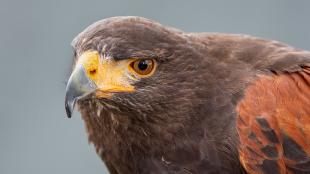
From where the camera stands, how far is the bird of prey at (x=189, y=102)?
600 centimetres

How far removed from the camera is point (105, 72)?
5957 millimetres

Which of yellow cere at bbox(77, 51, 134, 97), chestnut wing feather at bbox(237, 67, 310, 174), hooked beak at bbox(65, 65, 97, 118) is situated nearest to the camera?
hooked beak at bbox(65, 65, 97, 118)

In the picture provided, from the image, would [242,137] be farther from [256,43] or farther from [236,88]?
[256,43]

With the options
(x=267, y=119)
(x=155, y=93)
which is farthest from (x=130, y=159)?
(x=267, y=119)

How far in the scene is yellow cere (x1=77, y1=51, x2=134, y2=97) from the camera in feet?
19.3

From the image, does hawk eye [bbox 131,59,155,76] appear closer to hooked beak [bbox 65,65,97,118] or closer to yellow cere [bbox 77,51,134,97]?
yellow cere [bbox 77,51,134,97]

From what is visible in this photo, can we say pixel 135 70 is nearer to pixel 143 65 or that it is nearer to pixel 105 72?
pixel 143 65

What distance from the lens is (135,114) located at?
6.18 metres

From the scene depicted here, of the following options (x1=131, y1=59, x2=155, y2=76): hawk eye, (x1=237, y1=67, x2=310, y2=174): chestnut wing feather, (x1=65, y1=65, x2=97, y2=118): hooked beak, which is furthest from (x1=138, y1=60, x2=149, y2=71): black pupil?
(x1=237, y1=67, x2=310, y2=174): chestnut wing feather

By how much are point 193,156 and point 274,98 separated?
0.66m

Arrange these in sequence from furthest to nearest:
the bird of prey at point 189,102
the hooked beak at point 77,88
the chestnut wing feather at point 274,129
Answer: the chestnut wing feather at point 274,129
the bird of prey at point 189,102
the hooked beak at point 77,88

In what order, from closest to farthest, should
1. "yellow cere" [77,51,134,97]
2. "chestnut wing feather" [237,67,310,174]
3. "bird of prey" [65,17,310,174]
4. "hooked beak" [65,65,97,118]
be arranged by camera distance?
"hooked beak" [65,65,97,118]
"yellow cere" [77,51,134,97]
"bird of prey" [65,17,310,174]
"chestnut wing feather" [237,67,310,174]

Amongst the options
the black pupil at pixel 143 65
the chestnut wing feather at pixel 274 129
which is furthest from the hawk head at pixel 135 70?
the chestnut wing feather at pixel 274 129

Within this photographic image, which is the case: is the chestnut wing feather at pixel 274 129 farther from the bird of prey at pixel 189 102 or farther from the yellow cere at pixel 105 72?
the yellow cere at pixel 105 72
